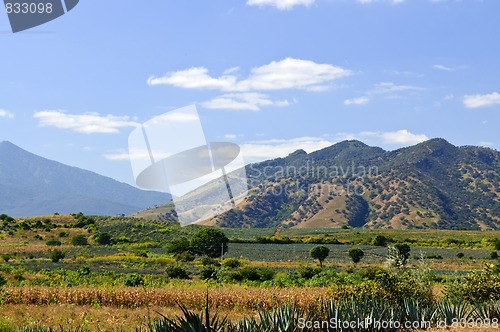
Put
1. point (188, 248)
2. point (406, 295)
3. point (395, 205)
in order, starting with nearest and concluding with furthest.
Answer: point (406, 295) → point (188, 248) → point (395, 205)

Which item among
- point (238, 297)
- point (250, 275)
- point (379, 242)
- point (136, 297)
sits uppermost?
point (136, 297)

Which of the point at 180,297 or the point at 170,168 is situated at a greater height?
the point at 170,168

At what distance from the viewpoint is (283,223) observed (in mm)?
171750

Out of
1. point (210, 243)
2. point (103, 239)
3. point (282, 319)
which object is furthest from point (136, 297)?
point (103, 239)

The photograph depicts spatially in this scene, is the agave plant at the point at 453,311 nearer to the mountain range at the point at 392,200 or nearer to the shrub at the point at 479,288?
the shrub at the point at 479,288

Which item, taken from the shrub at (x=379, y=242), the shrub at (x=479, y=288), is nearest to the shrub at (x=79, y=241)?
the shrub at (x=379, y=242)

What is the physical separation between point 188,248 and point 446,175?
→ 475ft

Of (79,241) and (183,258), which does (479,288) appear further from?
(79,241)

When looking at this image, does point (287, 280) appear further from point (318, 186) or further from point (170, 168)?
point (318, 186)

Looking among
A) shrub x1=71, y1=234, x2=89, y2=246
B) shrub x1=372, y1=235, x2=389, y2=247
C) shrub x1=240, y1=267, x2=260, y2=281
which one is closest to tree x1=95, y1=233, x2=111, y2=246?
shrub x1=71, y1=234, x2=89, y2=246

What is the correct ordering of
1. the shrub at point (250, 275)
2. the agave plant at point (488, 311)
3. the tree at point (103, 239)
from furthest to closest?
the tree at point (103, 239)
the shrub at point (250, 275)
the agave plant at point (488, 311)

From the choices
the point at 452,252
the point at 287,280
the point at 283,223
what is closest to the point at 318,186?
the point at 283,223

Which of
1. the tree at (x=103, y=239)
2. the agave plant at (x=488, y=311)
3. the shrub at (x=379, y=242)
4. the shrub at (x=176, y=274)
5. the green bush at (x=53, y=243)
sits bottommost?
the shrub at (x=379, y=242)

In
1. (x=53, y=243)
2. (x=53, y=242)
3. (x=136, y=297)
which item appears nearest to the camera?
(x=136, y=297)
